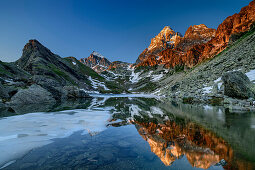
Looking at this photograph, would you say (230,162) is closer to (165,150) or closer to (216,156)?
(216,156)

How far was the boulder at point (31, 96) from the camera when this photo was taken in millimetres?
23212

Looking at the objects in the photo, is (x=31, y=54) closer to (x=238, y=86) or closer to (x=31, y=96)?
(x=31, y=96)

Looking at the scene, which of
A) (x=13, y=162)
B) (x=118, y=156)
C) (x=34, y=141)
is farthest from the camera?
(x=34, y=141)

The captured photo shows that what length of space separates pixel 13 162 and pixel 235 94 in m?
23.0

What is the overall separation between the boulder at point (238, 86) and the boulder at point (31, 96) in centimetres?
3505

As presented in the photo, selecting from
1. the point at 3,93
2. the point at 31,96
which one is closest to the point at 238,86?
the point at 31,96

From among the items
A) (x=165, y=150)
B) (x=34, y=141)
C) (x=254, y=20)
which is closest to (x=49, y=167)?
(x=34, y=141)

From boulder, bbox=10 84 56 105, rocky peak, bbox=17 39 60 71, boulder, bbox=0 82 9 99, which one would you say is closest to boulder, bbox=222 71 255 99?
boulder, bbox=10 84 56 105

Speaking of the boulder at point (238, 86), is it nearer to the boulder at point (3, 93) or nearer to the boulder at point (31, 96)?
the boulder at point (31, 96)

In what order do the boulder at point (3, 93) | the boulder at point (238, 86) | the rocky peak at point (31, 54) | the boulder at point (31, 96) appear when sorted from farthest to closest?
the rocky peak at point (31, 54) → the boulder at point (3, 93) → the boulder at point (31, 96) → the boulder at point (238, 86)

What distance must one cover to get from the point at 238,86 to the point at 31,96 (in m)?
36.6

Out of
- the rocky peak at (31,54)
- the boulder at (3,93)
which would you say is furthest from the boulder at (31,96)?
the rocky peak at (31,54)

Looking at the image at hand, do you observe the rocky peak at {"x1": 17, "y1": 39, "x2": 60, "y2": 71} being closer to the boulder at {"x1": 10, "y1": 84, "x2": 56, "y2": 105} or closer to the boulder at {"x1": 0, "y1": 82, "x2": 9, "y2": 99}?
the boulder at {"x1": 10, "y1": 84, "x2": 56, "y2": 105}

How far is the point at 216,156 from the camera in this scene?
4.02m
